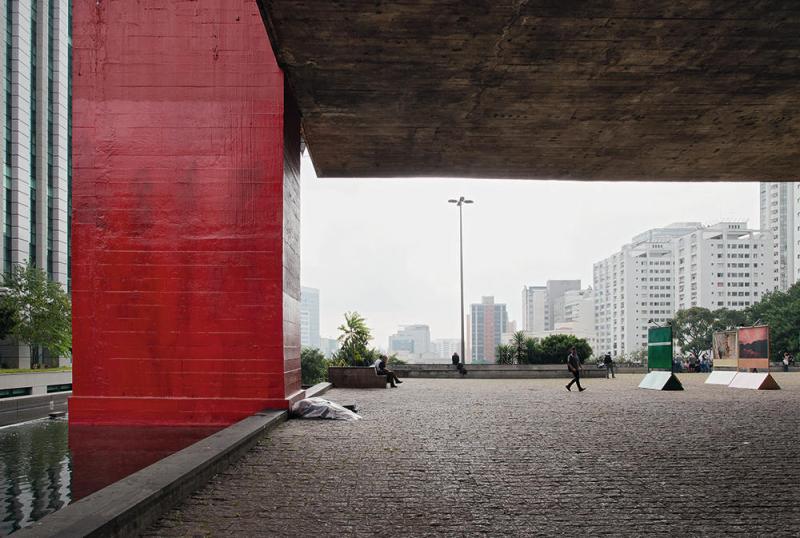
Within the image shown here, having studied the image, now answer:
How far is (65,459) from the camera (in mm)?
8086

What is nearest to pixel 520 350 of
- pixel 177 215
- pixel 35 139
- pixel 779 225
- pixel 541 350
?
pixel 541 350

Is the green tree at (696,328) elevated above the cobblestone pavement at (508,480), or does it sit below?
below

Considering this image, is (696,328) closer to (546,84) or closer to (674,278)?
(674,278)

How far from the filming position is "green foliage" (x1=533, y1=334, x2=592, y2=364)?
35406 mm

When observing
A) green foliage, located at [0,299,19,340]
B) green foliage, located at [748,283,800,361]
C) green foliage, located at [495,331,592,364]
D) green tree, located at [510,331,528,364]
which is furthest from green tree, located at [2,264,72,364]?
green foliage, located at [748,283,800,361]

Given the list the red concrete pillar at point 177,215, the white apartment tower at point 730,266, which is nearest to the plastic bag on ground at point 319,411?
the red concrete pillar at point 177,215

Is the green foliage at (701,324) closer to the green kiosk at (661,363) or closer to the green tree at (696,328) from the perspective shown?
the green tree at (696,328)

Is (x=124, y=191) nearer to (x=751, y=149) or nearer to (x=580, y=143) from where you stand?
(x=580, y=143)

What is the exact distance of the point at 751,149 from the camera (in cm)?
1614

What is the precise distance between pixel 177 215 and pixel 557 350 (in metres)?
27.7

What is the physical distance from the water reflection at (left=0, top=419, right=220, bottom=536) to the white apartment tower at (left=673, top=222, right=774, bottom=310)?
132075mm

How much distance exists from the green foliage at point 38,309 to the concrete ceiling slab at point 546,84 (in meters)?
27.7

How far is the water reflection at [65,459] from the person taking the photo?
18.8 feet

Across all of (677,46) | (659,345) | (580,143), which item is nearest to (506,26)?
(677,46)
